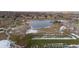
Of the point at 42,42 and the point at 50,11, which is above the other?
the point at 50,11
